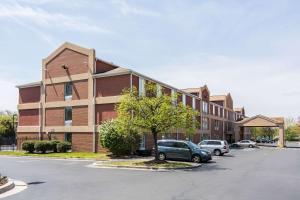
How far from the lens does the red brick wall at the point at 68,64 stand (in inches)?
1538

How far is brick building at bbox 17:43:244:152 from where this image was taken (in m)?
36.6

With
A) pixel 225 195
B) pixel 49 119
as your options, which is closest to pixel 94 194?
pixel 225 195

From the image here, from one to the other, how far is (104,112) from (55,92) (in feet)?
27.6

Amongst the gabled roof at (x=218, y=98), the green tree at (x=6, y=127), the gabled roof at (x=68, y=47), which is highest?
the gabled roof at (x=68, y=47)

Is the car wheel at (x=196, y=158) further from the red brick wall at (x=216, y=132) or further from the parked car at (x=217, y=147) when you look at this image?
the red brick wall at (x=216, y=132)

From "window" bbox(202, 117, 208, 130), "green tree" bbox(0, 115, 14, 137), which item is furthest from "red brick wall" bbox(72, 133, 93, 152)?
"green tree" bbox(0, 115, 14, 137)

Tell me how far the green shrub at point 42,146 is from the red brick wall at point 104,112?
18.3 feet

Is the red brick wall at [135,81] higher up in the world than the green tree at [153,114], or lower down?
higher up

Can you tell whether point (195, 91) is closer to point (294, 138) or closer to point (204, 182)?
point (204, 182)

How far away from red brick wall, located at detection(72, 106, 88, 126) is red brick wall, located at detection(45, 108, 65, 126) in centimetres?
194

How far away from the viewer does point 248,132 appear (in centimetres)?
10456

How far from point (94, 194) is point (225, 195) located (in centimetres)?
463

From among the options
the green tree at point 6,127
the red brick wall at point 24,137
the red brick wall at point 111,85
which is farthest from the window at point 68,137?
the green tree at point 6,127

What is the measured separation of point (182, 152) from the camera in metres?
26.7
